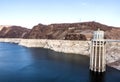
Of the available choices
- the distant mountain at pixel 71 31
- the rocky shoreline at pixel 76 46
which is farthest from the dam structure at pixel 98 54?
the distant mountain at pixel 71 31

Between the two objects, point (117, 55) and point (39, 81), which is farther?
point (117, 55)

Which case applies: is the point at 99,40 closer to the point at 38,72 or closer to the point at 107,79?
the point at 107,79

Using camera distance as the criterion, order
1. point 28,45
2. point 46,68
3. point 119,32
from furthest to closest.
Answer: point 28,45 → point 119,32 → point 46,68

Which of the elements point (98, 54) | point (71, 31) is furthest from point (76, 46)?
point (98, 54)

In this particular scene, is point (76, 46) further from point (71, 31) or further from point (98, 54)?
point (98, 54)

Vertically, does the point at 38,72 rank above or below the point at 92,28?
below

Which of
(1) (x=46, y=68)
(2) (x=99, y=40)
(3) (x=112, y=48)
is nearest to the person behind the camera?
(2) (x=99, y=40)

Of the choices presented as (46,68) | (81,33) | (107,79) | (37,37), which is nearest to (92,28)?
(81,33)
